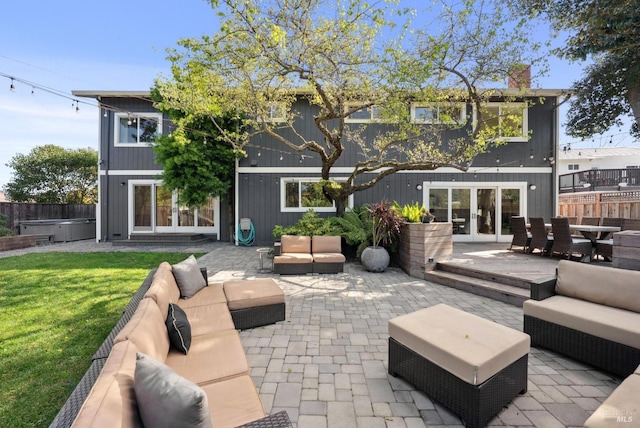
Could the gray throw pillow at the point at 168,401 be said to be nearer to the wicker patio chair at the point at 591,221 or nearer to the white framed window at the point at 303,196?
the white framed window at the point at 303,196

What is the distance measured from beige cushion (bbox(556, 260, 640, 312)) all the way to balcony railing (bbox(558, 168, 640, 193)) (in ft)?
46.9

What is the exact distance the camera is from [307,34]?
17.5 feet

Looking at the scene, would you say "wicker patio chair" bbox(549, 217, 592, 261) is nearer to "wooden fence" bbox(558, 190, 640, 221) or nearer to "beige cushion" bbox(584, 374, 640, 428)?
"wooden fence" bbox(558, 190, 640, 221)

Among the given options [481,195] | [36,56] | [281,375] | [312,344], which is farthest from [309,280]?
[36,56]

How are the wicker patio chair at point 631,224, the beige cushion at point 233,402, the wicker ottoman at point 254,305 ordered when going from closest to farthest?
the beige cushion at point 233,402, the wicker ottoman at point 254,305, the wicker patio chair at point 631,224

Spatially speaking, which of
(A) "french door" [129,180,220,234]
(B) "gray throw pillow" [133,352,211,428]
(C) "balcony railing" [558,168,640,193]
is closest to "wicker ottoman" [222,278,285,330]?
(B) "gray throw pillow" [133,352,211,428]

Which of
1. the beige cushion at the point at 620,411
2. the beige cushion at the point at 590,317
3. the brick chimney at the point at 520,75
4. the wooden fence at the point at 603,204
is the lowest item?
the beige cushion at the point at 620,411

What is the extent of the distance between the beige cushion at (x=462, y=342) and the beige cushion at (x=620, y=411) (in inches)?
21.6

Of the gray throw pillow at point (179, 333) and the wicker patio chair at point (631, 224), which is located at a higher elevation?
the wicker patio chair at point (631, 224)

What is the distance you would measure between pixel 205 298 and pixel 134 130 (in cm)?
1063

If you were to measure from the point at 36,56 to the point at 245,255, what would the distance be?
26.9ft

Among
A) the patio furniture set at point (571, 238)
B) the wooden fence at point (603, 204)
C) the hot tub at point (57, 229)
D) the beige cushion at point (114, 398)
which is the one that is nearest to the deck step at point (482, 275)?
the patio furniture set at point (571, 238)

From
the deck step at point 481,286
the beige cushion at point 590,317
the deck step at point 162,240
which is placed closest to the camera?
the beige cushion at point 590,317

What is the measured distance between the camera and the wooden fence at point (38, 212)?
1129 centimetres
